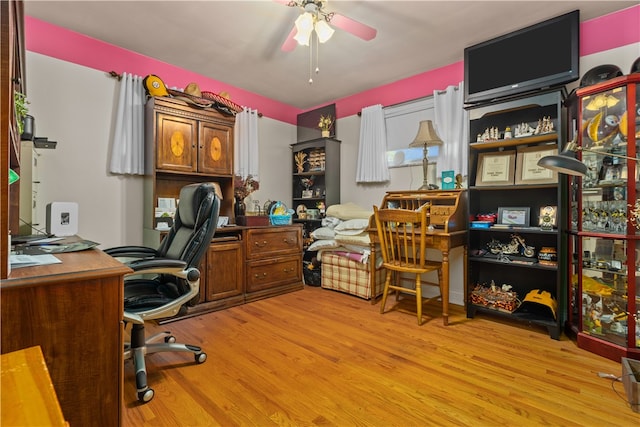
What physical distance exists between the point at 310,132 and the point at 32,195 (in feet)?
10.3

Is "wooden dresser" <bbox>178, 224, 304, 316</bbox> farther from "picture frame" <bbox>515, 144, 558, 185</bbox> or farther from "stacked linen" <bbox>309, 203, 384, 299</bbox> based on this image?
"picture frame" <bbox>515, 144, 558, 185</bbox>

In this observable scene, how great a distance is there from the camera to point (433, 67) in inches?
131

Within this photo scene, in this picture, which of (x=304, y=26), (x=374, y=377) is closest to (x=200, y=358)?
(x=374, y=377)

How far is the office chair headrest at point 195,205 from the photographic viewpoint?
72.6 inches

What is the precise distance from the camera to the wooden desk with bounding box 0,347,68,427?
46cm

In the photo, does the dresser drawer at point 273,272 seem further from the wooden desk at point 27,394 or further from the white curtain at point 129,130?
the wooden desk at point 27,394

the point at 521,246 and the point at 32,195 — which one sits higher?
the point at 32,195

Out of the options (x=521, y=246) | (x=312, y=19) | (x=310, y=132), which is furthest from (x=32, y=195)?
(x=521, y=246)

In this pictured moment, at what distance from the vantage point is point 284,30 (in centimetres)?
267

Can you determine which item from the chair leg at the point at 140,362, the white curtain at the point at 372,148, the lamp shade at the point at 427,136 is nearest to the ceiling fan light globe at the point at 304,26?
the lamp shade at the point at 427,136

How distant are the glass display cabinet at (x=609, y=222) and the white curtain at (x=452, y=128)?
0.93 metres

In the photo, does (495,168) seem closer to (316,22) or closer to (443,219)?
(443,219)

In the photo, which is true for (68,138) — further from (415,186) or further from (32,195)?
(415,186)

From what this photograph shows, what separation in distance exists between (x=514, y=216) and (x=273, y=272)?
248 cm
